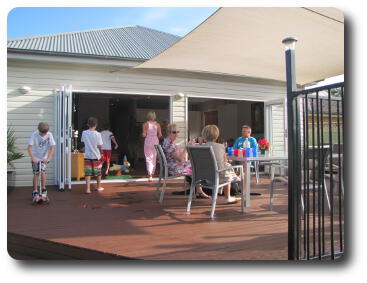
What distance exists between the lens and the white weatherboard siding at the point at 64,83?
260 inches

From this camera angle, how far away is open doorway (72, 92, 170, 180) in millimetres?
12266

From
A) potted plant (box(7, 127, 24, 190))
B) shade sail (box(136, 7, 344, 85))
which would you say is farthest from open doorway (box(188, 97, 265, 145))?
potted plant (box(7, 127, 24, 190))

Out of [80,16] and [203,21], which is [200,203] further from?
[80,16]

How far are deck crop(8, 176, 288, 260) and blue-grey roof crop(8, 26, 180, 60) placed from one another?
10.6 feet

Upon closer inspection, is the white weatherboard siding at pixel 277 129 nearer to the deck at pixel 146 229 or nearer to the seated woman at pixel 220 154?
the deck at pixel 146 229

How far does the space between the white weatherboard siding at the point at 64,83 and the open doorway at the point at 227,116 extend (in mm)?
3819

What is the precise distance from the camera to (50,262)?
2924 mm

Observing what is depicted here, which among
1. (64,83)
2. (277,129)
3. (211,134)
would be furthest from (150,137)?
(277,129)

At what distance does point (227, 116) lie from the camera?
13180 mm

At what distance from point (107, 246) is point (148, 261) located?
0.48 m

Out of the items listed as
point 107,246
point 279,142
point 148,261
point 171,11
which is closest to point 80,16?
point 171,11

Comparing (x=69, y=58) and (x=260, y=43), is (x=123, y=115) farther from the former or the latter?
(x=260, y=43)

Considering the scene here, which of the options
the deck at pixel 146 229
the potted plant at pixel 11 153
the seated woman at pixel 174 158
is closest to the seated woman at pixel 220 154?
the deck at pixel 146 229

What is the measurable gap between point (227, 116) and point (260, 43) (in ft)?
27.3
